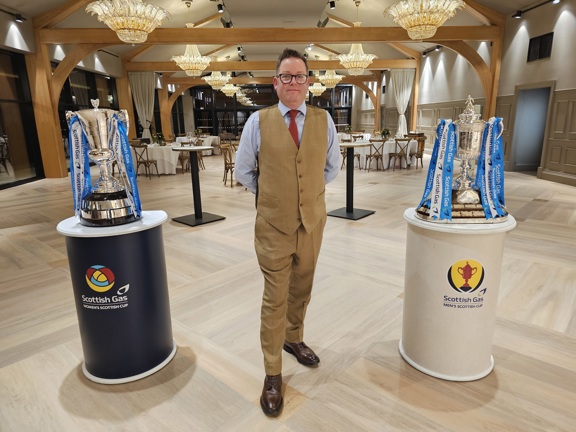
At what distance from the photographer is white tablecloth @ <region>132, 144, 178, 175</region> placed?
32.7 ft

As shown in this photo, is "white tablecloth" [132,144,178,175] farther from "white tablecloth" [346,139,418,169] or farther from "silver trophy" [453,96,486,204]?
"silver trophy" [453,96,486,204]

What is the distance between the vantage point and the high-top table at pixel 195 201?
5152 millimetres

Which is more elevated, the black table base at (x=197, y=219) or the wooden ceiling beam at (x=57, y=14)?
the wooden ceiling beam at (x=57, y=14)

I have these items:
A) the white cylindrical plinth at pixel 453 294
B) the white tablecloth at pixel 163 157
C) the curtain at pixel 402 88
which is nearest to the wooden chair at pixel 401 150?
the curtain at pixel 402 88

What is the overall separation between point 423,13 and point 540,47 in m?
4.46

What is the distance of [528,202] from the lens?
6258 mm

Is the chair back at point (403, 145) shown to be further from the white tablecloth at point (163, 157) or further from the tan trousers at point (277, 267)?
the tan trousers at point (277, 267)

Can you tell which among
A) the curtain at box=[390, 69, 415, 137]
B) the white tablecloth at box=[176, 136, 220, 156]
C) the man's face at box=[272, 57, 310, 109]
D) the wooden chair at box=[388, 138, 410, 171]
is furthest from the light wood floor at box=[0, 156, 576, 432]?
the curtain at box=[390, 69, 415, 137]

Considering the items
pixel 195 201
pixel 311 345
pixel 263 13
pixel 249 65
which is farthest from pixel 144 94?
pixel 311 345

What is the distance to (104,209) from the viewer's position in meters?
1.90

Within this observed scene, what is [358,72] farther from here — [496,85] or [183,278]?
[183,278]

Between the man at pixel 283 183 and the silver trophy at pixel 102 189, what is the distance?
628 millimetres

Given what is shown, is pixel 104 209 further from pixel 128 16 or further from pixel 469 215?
pixel 128 16

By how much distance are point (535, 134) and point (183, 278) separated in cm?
969
